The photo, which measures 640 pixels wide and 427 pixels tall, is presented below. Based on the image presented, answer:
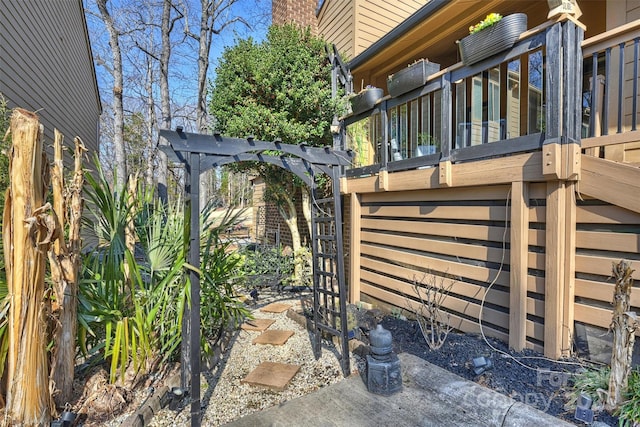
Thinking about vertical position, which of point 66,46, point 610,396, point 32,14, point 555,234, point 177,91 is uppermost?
point 177,91

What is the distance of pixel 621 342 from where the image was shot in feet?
7.06

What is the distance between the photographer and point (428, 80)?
3.95m

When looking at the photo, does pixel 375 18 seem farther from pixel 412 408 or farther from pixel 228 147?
pixel 412 408

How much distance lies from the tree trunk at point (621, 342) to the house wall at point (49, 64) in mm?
5070

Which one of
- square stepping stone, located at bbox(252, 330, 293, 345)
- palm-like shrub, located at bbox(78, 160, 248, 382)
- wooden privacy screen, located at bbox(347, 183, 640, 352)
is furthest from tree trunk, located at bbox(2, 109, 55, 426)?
wooden privacy screen, located at bbox(347, 183, 640, 352)

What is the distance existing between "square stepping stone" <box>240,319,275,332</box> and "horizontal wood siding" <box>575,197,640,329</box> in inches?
131

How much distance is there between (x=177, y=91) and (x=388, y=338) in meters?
16.1

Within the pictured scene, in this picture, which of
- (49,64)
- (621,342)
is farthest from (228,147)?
(49,64)

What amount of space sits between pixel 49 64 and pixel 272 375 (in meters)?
7.82

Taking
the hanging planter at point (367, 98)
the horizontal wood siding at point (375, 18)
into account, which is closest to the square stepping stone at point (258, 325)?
the hanging planter at point (367, 98)

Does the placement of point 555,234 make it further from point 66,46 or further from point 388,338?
point 66,46

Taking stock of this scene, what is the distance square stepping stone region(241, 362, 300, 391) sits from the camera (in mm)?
2979

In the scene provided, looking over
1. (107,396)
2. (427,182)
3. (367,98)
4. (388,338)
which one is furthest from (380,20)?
(107,396)

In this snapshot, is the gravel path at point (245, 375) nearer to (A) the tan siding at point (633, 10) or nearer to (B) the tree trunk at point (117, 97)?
(A) the tan siding at point (633, 10)
